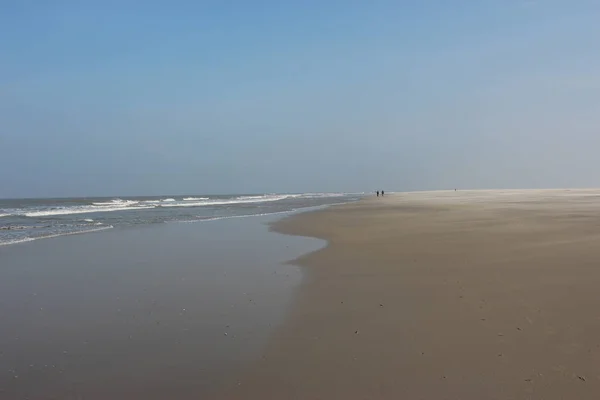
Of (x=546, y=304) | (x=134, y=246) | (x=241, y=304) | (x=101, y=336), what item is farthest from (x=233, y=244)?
(x=546, y=304)

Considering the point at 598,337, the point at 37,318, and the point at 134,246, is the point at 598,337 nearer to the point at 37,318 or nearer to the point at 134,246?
the point at 37,318

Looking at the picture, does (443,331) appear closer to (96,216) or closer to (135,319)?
(135,319)

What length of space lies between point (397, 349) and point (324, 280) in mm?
4016

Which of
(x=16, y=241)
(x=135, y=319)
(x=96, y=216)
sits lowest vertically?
(x=135, y=319)

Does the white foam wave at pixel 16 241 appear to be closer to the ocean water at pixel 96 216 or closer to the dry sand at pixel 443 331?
the ocean water at pixel 96 216

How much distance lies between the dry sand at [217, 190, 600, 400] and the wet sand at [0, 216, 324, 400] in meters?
0.56

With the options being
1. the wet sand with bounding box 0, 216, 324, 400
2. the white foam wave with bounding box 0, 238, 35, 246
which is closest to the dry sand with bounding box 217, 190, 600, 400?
the wet sand with bounding box 0, 216, 324, 400

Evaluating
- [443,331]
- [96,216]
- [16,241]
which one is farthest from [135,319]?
[96,216]

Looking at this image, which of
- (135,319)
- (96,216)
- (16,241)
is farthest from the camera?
(96,216)

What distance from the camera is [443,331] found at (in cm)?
561

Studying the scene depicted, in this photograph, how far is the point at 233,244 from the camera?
49.7ft

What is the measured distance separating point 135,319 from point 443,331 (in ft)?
14.2

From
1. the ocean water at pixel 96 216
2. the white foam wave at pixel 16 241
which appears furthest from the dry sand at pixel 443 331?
the ocean water at pixel 96 216

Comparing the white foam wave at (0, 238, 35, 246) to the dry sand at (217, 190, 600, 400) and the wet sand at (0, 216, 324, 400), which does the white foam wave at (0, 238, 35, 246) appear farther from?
the dry sand at (217, 190, 600, 400)
